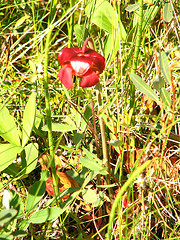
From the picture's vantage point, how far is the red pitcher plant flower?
1.07 meters

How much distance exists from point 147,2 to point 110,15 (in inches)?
7.4

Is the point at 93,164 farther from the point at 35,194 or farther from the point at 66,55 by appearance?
the point at 66,55

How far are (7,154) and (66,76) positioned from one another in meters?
0.42

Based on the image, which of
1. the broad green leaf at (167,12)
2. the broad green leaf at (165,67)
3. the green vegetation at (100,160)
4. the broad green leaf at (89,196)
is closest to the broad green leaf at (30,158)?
the green vegetation at (100,160)

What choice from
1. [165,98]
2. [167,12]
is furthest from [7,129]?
[167,12]

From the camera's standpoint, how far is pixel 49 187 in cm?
136

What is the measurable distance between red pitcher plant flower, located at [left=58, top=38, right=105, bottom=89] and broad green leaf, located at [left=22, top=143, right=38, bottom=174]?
33 centimetres

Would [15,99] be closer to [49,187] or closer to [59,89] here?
[59,89]

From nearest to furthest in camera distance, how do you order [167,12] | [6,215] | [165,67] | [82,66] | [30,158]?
[6,215] → [82,66] → [165,67] → [30,158] → [167,12]

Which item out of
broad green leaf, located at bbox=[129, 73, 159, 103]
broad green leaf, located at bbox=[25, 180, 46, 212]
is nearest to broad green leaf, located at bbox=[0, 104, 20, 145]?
broad green leaf, located at bbox=[25, 180, 46, 212]

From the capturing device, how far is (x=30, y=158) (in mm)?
1304

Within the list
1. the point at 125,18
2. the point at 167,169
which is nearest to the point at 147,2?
the point at 125,18

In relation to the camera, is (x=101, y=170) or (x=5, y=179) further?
(x=5, y=179)

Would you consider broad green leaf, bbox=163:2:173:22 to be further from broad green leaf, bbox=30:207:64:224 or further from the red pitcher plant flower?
broad green leaf, bbox=30:207:64:224
